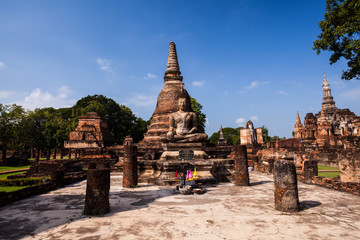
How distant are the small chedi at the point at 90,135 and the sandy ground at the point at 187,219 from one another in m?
22.5

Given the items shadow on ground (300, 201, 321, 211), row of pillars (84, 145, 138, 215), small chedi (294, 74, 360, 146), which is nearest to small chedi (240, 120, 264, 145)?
small chedi (294, 74, 360, 146)

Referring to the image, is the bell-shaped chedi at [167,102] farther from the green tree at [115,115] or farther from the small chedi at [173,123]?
the green tree at [115,115]

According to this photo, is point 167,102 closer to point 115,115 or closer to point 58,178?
point 58,178

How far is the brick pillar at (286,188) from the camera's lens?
5203 millimetres

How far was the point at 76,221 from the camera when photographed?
15.5 feet

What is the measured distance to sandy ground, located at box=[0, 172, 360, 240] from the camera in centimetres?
396

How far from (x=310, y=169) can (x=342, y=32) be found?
6374mm

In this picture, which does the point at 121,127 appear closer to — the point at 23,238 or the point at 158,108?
the point at 158,108

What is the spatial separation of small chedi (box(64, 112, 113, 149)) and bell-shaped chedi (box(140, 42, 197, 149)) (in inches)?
360

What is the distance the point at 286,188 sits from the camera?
5.28 metres

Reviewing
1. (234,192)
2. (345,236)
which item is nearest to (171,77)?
(234,192)

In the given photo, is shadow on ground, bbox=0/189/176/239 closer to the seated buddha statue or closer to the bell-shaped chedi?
the seated buddha statue

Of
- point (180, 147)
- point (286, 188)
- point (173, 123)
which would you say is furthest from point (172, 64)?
point (286, 188)

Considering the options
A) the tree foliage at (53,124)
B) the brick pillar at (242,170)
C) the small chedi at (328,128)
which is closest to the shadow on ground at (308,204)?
the brick pillar at (242,170)
